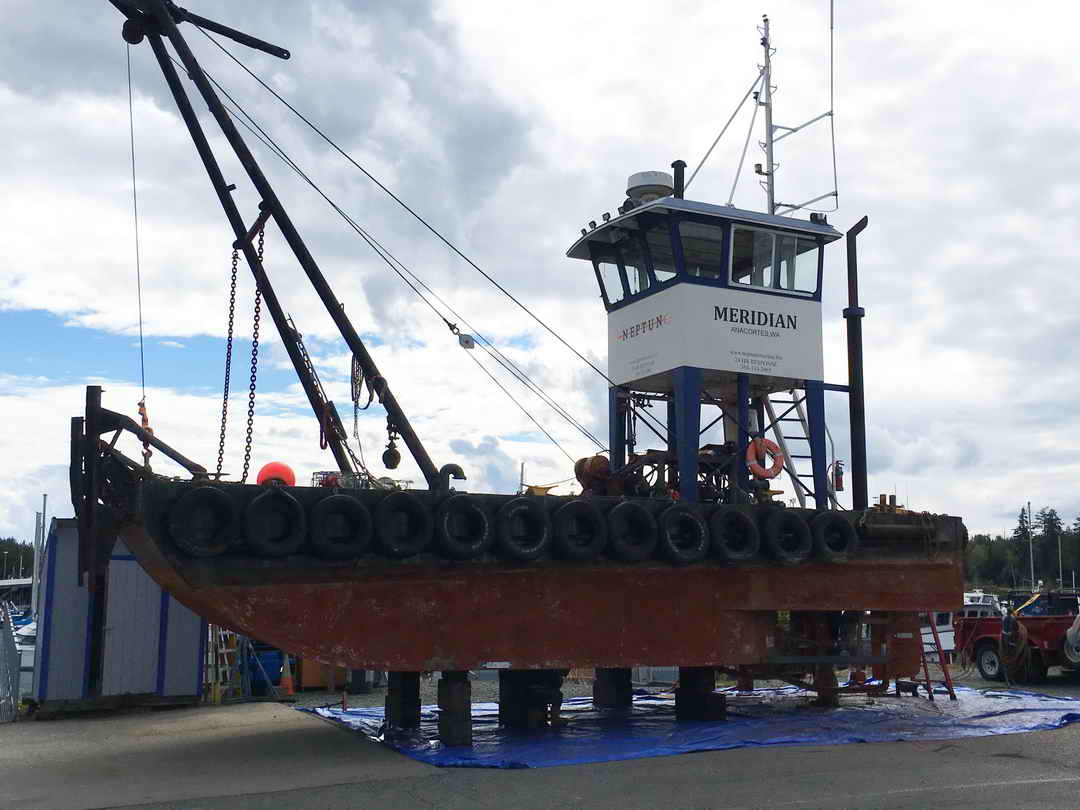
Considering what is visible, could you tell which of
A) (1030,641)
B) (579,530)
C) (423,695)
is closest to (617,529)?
(579,530)

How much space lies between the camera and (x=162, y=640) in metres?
14.9

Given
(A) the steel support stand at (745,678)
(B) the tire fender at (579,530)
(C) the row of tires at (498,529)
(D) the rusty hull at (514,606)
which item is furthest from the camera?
(A) the steel support stand at (745,678)

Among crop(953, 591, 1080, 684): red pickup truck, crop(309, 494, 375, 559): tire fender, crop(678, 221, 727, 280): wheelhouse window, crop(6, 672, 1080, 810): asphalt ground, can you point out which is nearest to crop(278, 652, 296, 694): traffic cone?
crop(6, 672, 1080, 810): asphalt ground

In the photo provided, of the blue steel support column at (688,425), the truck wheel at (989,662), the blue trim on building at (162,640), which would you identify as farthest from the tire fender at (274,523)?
the truck wheel at (989,662)

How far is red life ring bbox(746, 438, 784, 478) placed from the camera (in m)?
13.9

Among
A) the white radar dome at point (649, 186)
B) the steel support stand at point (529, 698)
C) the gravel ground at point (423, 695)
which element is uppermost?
the white radar dome at point (649, 186)

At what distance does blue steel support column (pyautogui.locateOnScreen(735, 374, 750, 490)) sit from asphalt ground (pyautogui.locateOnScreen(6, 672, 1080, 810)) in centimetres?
424

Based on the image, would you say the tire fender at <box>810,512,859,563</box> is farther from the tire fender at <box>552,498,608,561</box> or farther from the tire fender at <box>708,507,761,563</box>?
the tire fender at <box>552,498,608,561</box>

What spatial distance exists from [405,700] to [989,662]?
1230 centimetres

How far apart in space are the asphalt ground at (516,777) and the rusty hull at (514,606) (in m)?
1.29

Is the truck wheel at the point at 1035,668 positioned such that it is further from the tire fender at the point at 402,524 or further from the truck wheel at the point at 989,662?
the tire fender at the point at 402,524

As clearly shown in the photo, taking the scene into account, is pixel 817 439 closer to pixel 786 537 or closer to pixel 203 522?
pixel 786 537

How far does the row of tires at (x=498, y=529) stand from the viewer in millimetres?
9531

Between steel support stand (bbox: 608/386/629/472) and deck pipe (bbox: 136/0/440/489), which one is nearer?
deck pipe (bbox: 136/0/440/489)
